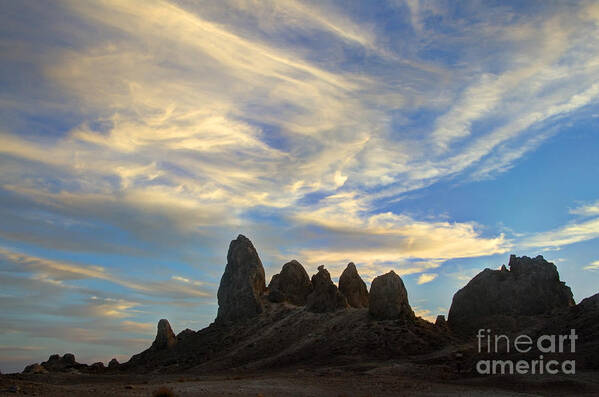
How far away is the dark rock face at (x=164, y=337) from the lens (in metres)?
91.0

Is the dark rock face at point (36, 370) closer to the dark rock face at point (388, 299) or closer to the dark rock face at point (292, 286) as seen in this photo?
the dark rock face at point (292, 286)

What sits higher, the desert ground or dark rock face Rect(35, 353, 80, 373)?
the desert ground

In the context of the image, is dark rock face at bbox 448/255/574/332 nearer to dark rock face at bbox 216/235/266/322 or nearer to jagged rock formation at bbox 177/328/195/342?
dark rock face at bbox 216/235/266/322

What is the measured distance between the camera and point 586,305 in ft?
173

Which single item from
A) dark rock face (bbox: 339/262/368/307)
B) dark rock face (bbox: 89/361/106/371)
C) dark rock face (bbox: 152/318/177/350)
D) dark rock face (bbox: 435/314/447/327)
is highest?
dark rock face (bbox: 339/262/368/307)

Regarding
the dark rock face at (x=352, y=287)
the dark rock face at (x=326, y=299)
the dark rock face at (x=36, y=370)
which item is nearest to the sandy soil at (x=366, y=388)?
the dark rock face at (x=36, y=370)

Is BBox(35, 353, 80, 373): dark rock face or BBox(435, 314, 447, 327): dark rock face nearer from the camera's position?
BBox(435, 314, 447, 327): dark rock face

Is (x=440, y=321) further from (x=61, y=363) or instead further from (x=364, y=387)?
(x=61, y=363)

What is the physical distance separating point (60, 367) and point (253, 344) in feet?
118

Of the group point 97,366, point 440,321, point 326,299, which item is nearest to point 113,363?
point 97,366

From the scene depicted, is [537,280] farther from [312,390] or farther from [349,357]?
[312,390]

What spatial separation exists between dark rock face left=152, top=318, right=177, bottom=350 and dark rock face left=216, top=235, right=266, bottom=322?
31.8 ft

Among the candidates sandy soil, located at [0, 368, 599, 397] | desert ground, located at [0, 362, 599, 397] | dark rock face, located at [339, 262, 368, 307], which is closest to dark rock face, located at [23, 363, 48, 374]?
desert ground, located at [0, 362, 599, 397]

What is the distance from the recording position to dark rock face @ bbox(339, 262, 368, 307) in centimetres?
8556
